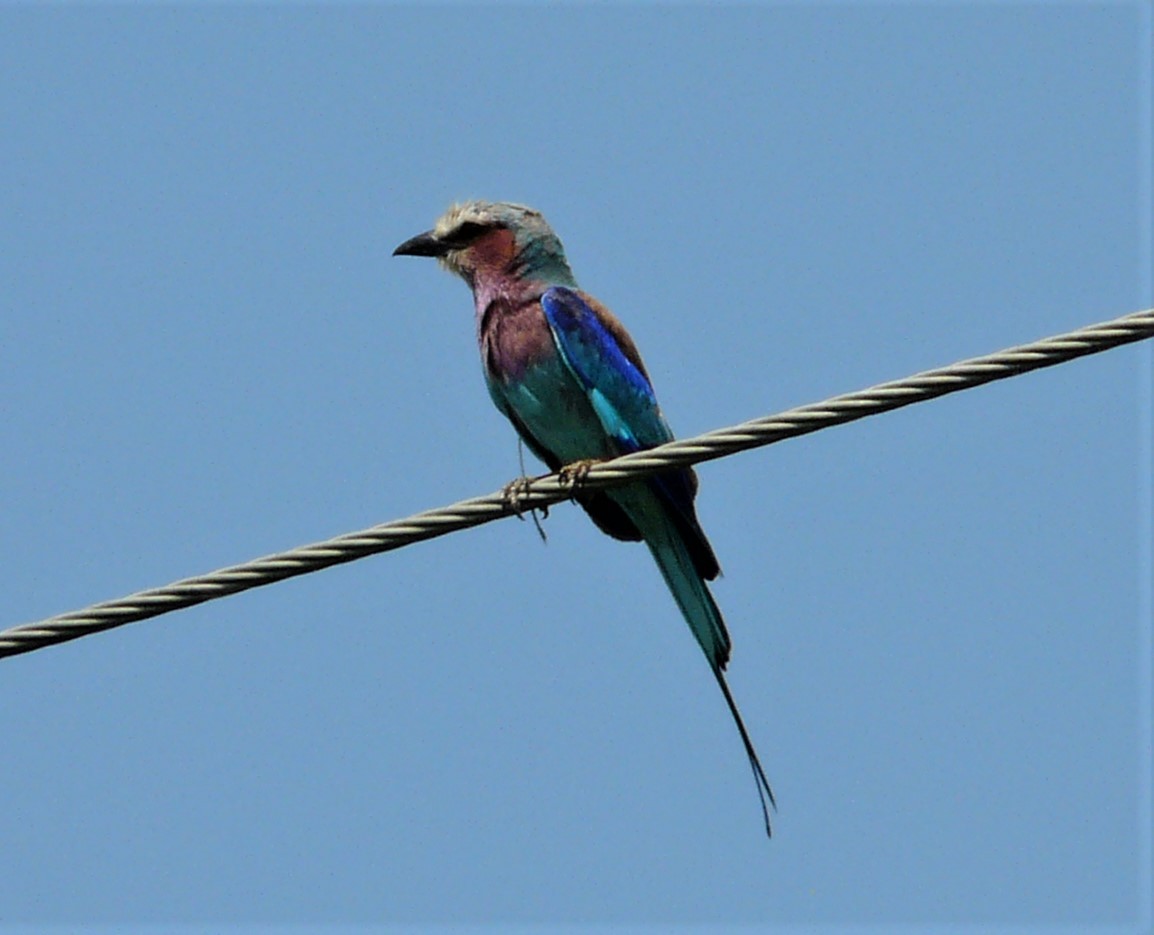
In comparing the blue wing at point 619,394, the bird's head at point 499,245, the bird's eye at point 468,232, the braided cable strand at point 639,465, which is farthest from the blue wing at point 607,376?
the braided cable strand at point 639,465

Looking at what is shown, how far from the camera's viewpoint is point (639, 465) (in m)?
5.07

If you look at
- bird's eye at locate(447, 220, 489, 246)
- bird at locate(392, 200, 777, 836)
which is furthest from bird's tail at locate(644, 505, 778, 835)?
bird's eye at locate(447, 220, 489, 246)

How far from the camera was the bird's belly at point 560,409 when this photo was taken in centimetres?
696

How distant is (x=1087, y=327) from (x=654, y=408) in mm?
2755

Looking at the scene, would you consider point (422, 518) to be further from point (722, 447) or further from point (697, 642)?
point (697, 642)

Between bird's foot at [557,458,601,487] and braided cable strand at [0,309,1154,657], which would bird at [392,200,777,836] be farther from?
braided cable strand at [0,309,1154,657]

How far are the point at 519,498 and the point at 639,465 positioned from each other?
0.78m

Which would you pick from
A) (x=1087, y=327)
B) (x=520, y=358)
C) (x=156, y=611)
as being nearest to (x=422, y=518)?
(x=156, y=611)

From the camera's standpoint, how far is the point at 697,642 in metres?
6.64

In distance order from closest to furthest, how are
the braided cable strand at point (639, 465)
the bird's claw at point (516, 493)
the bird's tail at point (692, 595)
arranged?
the braided cable strand at point (639, 465) → the bird's claw at point (516, 493) → the bird's tail at point (692, 595)

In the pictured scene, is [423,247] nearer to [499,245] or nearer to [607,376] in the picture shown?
[499,245]

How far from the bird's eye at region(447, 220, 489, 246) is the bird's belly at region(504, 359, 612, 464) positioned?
0.77 meters

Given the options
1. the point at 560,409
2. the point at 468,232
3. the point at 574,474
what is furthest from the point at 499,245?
the point at 574,474

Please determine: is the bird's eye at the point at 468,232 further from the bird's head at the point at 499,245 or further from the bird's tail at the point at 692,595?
the bird's tail at the point at 692,595
